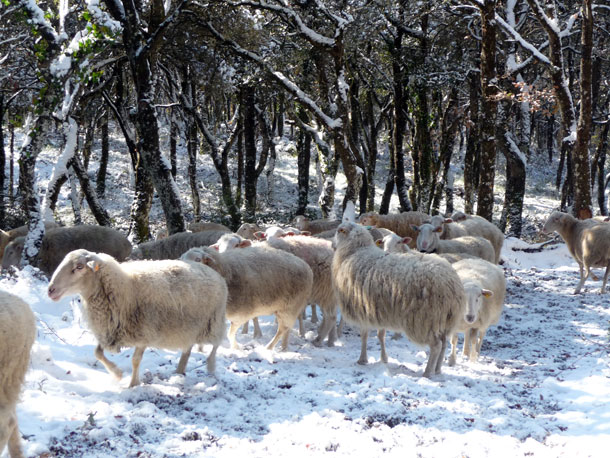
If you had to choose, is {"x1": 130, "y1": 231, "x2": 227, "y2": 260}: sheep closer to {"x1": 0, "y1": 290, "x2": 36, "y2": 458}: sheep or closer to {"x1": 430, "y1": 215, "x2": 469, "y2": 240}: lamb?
{"x1": 430, "y1": 215, "x2": 469, "y2": 240}: lamb

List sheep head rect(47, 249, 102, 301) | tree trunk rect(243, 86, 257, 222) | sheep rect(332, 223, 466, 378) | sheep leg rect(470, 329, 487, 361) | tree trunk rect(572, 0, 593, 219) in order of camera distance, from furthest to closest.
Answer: tree trunk rect(243, 86, 257, 222) → tree trunk rect(572, 0, 593, 219) → sheep leg rect(470, 329, 487, 361) → sheep rect(332, 223, 466, 378) → sheep head rect(47, 249, 102, 301)

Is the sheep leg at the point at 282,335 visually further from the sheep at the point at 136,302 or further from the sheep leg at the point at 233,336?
the sheep at the point at 136,302

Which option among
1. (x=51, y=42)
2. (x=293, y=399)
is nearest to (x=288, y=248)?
(x=293, y=399)

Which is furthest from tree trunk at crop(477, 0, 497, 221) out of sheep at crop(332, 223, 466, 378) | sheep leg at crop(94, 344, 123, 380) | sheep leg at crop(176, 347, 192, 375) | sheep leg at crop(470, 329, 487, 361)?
sheep leg at crop(94, 344, 123, 380)

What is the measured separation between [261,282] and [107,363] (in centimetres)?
214

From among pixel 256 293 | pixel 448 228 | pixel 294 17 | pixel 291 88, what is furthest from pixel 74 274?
pixel 291 88

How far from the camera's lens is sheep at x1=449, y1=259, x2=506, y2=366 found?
6727mm

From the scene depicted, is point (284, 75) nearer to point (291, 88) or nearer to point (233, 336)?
point (291, 88)

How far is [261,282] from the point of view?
6.84 metres

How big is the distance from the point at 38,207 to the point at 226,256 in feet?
13.1

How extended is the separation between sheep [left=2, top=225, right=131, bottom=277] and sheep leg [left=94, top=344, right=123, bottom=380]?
491cm

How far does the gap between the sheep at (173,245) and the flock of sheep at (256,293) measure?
20mm

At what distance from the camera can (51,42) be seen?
8.55 meters

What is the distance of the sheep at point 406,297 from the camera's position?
596 cm
